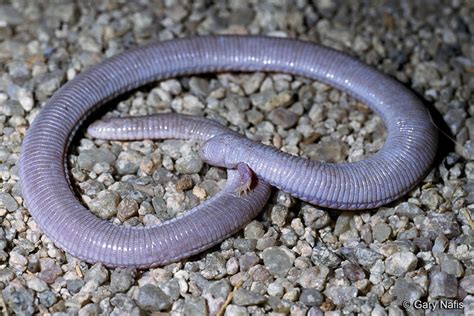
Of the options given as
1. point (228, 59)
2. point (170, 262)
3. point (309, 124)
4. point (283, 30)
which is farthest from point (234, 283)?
point (283, 30)

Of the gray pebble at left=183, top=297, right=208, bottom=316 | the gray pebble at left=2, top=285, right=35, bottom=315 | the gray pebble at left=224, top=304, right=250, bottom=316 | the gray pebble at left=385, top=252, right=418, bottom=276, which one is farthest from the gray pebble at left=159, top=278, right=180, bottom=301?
the gray pebble at left=385, top=252, right=418, bottom=276

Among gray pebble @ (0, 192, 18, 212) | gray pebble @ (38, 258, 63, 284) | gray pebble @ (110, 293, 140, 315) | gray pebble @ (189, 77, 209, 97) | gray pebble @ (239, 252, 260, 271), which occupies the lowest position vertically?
gray pebble @ (38, 258, 63, 284)

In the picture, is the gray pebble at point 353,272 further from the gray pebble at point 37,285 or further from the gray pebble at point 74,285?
the gray pebble at point 37,285

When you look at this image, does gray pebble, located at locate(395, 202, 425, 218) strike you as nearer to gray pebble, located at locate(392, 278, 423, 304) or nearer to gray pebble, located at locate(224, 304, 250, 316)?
gray pebble, located at locate(392, 278, 423, 304)

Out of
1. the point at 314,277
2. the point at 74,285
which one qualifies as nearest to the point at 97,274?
the point at 74,285

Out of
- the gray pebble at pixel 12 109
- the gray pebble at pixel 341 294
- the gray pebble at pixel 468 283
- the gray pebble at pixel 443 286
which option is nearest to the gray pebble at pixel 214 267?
the gray pebble at pixel 341 294

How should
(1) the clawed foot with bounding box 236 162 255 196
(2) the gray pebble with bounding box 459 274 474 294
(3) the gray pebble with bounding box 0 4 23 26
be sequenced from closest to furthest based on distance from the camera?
(2) the gray pebble with bounding box 459 274 474 294 → (1) the clawed foot with bounding box 236 162 255 196 → (3) the gray pebble with bounding box 0 4 23 26

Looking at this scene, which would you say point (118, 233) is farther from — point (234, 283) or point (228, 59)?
point (228, 59)
